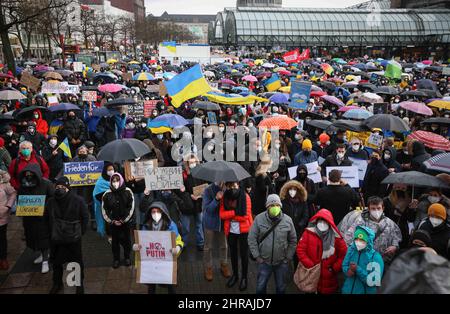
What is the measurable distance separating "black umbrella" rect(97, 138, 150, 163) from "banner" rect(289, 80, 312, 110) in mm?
6466

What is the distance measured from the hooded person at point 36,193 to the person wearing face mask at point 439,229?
5031 mm

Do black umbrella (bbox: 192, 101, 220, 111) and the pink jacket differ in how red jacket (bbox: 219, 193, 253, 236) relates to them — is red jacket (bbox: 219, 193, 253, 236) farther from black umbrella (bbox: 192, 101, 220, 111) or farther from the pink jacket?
black umbrella (bbox: 192, 101, 220, 111)

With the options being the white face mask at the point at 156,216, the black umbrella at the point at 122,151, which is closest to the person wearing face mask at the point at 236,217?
the white face mask at the point at 156,216

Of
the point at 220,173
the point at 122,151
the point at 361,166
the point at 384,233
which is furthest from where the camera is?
the point at 361,166

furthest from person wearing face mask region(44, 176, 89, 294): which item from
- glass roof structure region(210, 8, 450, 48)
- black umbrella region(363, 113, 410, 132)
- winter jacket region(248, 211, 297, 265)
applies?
glass roof structure region(210, 8, 450, 48)

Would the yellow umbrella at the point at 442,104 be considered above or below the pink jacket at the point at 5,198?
above

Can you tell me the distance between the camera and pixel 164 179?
6074 mm

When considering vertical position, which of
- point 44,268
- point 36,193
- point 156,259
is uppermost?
→ point 36,193

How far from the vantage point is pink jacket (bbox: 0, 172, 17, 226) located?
5.98 meters

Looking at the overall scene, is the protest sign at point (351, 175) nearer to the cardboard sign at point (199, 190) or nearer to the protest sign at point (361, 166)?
the protest sign at point (361, 166)

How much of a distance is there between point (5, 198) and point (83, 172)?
1448 millimetres

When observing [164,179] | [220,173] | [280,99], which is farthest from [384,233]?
[280,99]

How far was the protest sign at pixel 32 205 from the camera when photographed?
19.2 feet

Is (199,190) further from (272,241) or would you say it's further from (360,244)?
(360,244)
